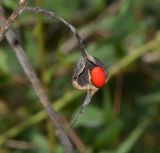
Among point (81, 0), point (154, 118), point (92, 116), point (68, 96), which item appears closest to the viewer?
point (68, 96)

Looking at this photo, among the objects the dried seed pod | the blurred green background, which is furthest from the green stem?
the dried seed pod

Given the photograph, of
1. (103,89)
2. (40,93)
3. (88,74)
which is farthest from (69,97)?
(88,74)

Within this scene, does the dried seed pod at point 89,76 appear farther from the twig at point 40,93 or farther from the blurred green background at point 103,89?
the blurred green background at point 103,89

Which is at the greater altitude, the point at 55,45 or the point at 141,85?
the point at 55,45

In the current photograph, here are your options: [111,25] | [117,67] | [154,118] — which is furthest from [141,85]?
[117,67]

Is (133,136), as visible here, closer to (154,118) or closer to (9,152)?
(154,118)

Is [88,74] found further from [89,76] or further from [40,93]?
[40,93]

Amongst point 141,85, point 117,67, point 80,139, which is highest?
point 117,67
